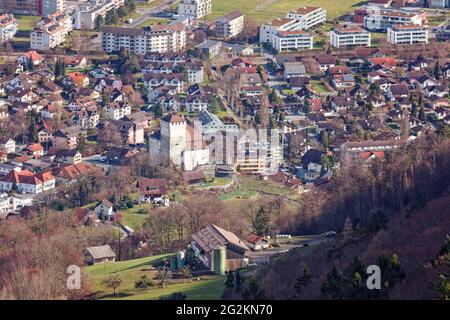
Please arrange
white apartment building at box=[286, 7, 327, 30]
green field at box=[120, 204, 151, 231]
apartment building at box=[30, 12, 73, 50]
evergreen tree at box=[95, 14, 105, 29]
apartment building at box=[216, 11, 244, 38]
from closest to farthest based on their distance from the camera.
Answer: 1. green field at box=[120, 204, 151, 231]
2. apartment building at box=[30, 12, 73, 50]
3. apartment building at box=[216, 11, 244, 38]
4. evergreen tree at box=[95, 14, 105, 29]
5. white apartment building at box=[286, 7, 327, 30]

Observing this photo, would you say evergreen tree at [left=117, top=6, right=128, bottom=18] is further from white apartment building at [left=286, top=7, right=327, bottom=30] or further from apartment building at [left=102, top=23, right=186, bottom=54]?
white apartment building at [left=286, top=7, right=327, bottom=30]

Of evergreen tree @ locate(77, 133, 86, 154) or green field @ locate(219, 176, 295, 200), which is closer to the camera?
green field @ locate(219, 176, 295, 200)

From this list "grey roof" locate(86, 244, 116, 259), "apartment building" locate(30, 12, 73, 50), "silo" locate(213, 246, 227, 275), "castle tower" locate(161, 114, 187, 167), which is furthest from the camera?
"apartment building" locate(30, 12, 73, 50)

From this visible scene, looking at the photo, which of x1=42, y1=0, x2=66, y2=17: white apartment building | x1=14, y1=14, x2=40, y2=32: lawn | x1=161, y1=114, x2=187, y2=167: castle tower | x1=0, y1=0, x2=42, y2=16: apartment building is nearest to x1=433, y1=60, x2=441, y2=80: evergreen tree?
x1=161, y1=114, x2=187, y2=167: castle tower

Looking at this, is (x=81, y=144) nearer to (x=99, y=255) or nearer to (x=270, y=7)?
(x=99, y=255)

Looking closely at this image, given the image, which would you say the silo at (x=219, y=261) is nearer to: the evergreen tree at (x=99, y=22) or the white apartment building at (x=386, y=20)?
the evergreen tree at (x=99, y=22)

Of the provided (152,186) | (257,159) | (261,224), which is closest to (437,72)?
(257,159)
